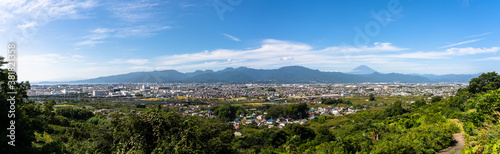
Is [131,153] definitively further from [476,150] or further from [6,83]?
[476,150]

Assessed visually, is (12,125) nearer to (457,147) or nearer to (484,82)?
(457,147)

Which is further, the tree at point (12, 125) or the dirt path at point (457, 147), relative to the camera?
the dirt path at point (457, 147)

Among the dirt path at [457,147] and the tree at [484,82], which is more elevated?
the tree at [484,82]

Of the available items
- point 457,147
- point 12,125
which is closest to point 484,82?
point 457,147

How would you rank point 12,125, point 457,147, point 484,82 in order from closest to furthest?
1. point 12,125
2. point 457,147
3. point 484,82

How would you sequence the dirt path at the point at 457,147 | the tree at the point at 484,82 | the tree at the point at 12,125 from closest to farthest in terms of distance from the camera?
the tree at the point at 12,125, the dirt path at the point at 457,147, the tree at the point at 484,82

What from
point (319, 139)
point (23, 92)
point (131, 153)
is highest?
point (23, 92)

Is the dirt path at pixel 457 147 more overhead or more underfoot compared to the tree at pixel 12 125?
more underfoot

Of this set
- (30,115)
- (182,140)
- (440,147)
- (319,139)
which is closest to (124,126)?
(182,140)

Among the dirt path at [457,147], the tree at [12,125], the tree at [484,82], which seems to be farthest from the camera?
the tree at [484,82]

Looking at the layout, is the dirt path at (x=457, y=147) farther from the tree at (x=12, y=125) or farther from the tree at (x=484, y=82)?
the tree at (x=484, y=82)

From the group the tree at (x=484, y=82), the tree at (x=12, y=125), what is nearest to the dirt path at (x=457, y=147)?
the tree at (x=12, y=125)
